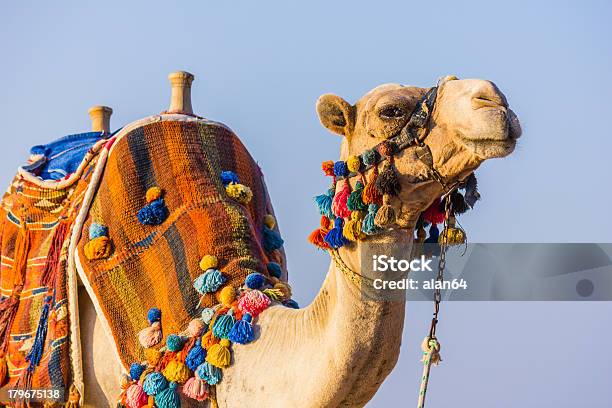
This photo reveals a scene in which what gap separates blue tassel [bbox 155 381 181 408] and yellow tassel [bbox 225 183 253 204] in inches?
44.3

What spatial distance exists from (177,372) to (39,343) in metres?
1.26

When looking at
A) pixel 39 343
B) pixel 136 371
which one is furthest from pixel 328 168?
pixel 39 343

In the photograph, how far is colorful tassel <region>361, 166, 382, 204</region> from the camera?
4.06 metres

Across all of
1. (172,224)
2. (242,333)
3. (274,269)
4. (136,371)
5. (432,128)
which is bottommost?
(136,371)

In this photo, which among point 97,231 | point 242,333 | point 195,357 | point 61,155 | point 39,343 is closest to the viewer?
point 242,333

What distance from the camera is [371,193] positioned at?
13.3ft

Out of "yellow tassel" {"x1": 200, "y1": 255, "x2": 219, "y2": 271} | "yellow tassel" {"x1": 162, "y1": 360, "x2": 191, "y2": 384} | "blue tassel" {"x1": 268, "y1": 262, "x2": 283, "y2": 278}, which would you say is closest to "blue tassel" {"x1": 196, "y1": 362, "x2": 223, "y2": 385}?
"yellow tassel" {"x1": 162, "y1": 360, "x2": 191, "y2": 384}

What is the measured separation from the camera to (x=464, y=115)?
3.84 meters

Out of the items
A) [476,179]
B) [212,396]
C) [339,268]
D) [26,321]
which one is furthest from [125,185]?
[476,179]

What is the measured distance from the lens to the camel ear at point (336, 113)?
4227mm

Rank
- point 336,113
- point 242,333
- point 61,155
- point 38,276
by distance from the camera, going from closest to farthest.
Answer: point 336,113 → point 242,333 → point 38,276 → point 61,155

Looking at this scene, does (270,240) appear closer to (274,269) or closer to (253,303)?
(274,269)

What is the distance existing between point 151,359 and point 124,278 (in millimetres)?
604

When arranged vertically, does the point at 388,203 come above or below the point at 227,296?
above
